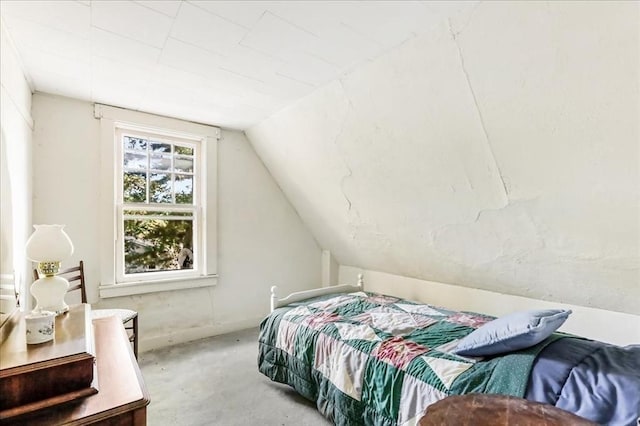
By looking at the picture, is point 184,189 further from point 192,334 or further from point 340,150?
point 340,150

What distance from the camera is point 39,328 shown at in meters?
1.08

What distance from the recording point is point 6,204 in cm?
158

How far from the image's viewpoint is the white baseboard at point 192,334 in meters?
3.18

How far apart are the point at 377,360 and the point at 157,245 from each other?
2.55 meters

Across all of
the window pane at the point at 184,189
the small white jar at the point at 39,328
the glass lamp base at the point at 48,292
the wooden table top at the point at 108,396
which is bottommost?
the wooden table top at the point at 108,396

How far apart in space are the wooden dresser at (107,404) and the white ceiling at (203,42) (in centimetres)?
163

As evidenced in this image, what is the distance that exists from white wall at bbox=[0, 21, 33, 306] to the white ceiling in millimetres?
156

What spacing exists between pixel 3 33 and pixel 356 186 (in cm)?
259

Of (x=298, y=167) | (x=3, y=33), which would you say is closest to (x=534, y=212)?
(x=298, y=167)

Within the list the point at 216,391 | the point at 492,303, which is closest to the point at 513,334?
the point at 492,303

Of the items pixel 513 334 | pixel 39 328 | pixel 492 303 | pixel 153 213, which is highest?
pixel 153 213

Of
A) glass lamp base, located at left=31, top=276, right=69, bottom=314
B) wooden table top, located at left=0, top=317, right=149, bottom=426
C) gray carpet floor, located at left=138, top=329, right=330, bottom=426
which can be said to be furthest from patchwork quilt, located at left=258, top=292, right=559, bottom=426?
glass lamp base, located at left=31, top=276, right=69, bottom=314

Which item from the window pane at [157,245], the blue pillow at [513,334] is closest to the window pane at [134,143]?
the window pane at [157,245]

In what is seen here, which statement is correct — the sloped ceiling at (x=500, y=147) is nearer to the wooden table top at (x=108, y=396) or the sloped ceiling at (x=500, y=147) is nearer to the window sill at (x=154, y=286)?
the window sill at (x=154, y=286)
